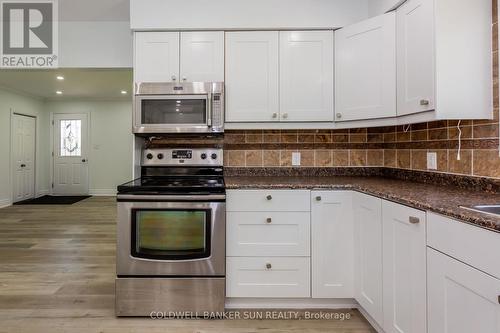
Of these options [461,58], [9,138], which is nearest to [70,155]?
[9,138]

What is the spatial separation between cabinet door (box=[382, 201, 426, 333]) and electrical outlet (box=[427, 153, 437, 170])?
27.5 inches

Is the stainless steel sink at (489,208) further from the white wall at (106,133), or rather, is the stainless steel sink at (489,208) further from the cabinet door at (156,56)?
the white wall at (106,133)

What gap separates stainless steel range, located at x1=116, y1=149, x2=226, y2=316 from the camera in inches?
79.9

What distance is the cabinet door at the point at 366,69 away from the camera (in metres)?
2.12

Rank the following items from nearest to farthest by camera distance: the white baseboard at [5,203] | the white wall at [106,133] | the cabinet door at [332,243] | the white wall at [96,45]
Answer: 1. the cabinet door at [332,243]
2. the white wall at [96,45]
3. the white baseboard at [5,203]
4. the white wall at [106,133]

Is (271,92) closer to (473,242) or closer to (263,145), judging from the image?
(263,145)

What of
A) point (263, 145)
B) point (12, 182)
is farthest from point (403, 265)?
point (12, 182)

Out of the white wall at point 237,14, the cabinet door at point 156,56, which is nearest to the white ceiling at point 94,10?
the white wall at point 237,14

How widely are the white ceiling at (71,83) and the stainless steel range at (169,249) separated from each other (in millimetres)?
3299

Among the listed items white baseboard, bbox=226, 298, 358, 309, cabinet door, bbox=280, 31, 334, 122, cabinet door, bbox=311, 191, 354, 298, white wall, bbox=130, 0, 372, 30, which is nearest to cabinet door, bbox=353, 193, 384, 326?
cabinet door, bbox=311, 191, 354, 298

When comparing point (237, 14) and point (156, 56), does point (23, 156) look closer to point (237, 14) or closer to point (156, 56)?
point (156, 56)

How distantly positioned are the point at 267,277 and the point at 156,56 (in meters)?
1.87

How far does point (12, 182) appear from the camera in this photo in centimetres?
634

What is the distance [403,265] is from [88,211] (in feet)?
18.2
